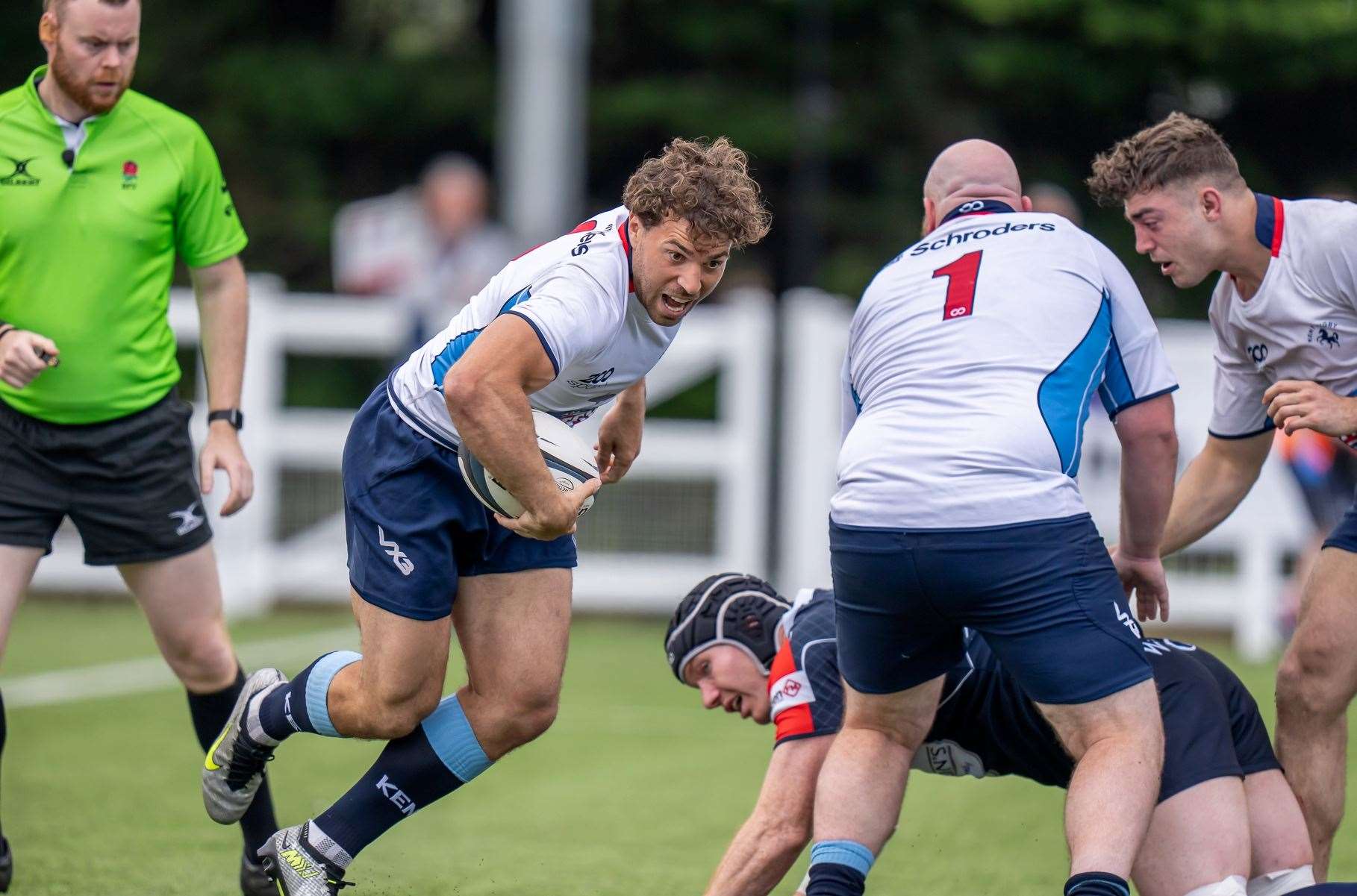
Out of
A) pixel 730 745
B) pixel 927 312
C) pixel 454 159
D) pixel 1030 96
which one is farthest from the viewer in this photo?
pixel 454 159

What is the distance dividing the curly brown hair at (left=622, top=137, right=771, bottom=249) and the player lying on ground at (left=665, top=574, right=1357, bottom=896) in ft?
3.49

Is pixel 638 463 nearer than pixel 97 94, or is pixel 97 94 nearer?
pixel 97 94

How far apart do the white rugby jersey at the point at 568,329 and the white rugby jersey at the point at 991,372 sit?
0.57 meters

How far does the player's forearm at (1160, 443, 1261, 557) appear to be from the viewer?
5.10 m

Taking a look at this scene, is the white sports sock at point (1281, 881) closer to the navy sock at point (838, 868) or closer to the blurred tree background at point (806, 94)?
the navy sock at point (838, 868)

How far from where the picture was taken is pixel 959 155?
4.44m

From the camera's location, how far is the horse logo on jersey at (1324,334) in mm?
4645

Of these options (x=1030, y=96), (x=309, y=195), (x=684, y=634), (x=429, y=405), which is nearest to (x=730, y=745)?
(x=684, y=634)

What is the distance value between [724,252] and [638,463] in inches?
269

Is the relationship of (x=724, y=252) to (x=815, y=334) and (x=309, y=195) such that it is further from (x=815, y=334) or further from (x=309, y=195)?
(x=309, y=195)

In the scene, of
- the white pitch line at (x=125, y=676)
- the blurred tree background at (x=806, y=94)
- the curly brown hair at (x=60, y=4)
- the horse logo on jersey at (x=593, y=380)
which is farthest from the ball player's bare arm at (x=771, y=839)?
the blurred tree background at (x=806, y=94)

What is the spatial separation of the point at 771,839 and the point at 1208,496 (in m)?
1.73

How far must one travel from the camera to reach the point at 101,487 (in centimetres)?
488

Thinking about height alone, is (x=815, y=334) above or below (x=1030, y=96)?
below
